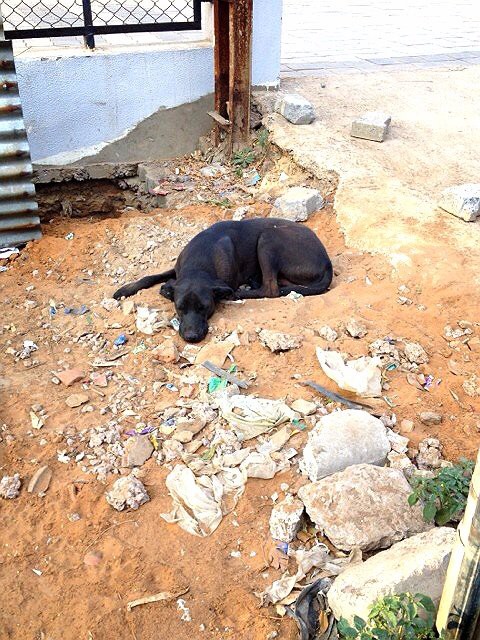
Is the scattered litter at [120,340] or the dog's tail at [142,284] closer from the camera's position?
the scattered litter at [120,340]

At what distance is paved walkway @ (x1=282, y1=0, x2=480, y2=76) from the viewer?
10922 mm

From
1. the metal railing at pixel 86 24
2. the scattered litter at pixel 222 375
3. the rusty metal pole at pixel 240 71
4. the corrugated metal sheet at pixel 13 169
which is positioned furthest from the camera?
the rusty metal pole at pixel 240 71

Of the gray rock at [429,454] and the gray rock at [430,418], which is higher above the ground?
the gray rock at [429,454]

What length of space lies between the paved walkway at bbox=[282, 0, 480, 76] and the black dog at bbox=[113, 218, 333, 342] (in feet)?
15.1

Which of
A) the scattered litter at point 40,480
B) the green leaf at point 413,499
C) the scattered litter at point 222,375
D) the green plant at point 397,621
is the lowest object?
the scattered litter at point 40,480

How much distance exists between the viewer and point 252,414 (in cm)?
407

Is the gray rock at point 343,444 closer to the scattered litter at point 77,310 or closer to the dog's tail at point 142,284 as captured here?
the dog's tail at point 142,284

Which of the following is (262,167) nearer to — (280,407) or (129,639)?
(280,407)

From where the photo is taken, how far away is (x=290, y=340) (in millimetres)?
4785

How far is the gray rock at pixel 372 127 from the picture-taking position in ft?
25.7

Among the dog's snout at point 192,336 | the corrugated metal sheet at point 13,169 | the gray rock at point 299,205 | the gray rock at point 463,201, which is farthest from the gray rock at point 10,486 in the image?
the gray rock at point 463,201

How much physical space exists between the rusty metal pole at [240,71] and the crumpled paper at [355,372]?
14.6 ft

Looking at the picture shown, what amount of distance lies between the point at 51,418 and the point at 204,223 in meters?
3.56

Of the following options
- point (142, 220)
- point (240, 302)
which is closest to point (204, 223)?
point (142, 220)
